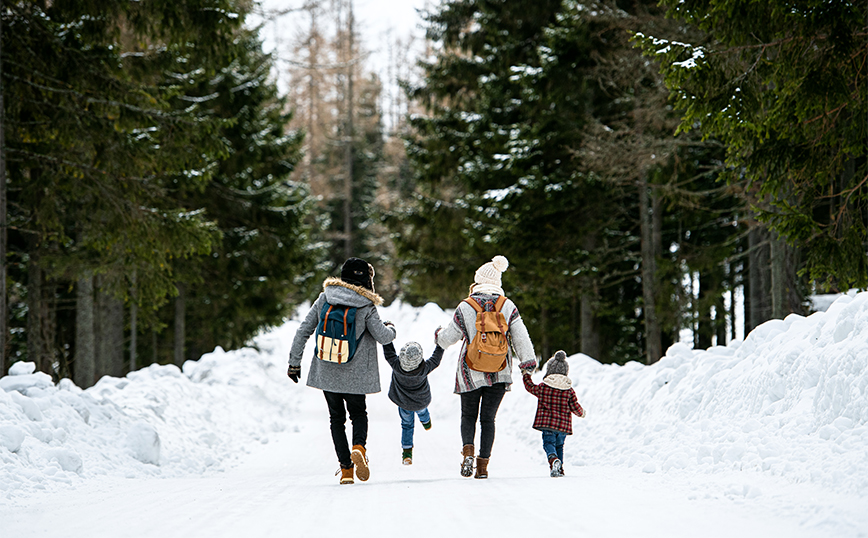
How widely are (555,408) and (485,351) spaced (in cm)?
104

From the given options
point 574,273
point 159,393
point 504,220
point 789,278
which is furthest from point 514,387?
point 159,393

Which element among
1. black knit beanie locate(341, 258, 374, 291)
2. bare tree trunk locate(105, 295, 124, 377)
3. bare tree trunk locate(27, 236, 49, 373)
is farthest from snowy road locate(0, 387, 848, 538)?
bare tree trunk locate(105, 295, 124, 377)

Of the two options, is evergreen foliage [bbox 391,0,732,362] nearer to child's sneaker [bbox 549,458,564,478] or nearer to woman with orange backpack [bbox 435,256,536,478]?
woman with orange backpack [bbox 435,256,536,478]

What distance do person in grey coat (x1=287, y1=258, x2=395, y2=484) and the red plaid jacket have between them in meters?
1.56

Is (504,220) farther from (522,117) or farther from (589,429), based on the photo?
(589,429)

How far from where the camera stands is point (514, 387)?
12.6 metres

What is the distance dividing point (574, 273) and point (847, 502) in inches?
417

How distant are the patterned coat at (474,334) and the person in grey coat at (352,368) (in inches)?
24.7

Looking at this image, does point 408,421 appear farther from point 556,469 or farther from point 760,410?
point 760,410

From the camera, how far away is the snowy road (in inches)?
145

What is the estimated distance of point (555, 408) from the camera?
6516 millimetres

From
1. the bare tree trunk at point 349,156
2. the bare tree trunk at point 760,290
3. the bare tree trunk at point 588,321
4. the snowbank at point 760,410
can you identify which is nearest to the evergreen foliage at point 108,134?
the snowbank at point 760,410

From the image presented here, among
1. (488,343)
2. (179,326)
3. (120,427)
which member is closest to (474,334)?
(488,343)

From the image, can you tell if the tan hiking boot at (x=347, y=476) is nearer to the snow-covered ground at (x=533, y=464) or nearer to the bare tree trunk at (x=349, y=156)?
the snow-covered ground at (x=533, y=464)
